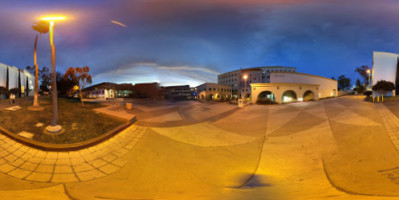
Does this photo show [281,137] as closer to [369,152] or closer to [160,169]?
[369,152]

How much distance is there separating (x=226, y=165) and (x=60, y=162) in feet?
13.4

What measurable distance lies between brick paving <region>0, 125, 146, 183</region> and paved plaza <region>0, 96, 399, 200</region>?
0.7 inches

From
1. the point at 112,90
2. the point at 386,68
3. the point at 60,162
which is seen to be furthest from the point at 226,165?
the point at 386,68

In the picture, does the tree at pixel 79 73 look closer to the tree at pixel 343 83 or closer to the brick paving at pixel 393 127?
the brick paving at pixel 393 127

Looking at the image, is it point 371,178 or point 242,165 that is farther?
point 242,165

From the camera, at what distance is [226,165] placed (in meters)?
4.00

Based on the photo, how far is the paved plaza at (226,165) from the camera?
292cm

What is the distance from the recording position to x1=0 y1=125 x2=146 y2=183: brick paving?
3281 mm

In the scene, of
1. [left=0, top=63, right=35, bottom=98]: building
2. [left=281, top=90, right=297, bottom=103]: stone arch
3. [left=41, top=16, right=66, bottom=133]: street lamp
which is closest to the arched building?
[left=281, top=90, right=297, bottom=103]: stone arch

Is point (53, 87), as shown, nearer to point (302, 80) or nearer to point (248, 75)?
point (302, 80)

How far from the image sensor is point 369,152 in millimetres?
4340

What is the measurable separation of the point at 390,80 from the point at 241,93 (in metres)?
28.4

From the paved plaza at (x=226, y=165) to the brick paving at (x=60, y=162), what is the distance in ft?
0.06

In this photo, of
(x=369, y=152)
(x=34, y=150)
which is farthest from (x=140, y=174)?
(x=369, y=152)
